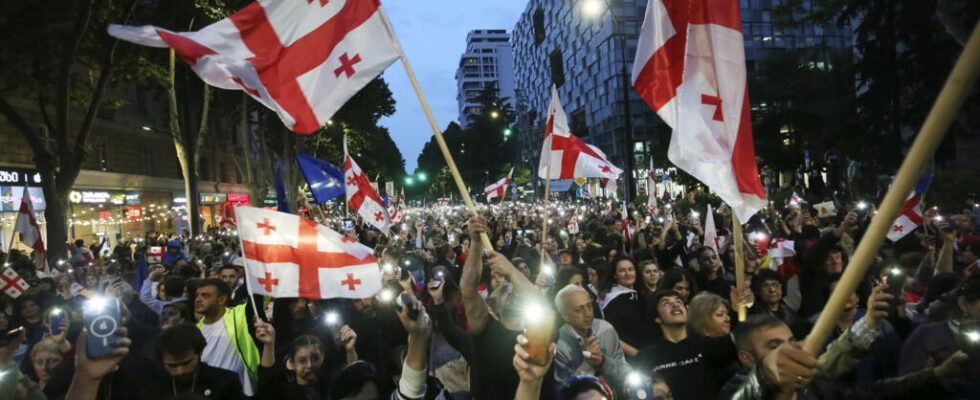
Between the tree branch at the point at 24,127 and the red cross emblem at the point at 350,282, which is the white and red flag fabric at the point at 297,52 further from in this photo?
the tree branch at the point at 24,127

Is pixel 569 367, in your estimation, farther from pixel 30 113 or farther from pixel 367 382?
pixel 30 113

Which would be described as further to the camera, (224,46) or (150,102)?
(150,102)

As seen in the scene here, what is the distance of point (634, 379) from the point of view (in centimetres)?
310

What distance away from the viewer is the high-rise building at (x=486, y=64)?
154 metres

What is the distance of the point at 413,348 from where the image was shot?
3.00 m

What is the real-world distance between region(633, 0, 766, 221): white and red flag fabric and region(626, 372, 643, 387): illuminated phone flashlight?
1198 mm

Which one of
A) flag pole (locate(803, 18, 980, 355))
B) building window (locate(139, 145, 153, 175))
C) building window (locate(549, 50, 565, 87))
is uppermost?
building window (locate(549, 50, 565, 87))

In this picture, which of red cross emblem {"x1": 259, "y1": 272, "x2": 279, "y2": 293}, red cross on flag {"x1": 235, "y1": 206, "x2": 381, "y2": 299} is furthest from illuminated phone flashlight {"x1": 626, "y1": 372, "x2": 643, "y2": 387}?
red cross emblem {"x1": 259, "y1": 272, "x2": 279, "y2": 293}

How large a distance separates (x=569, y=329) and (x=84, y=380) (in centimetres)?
255

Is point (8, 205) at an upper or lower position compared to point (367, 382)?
upper

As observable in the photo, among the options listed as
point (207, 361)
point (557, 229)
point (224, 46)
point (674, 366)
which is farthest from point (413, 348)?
point (557, 229)

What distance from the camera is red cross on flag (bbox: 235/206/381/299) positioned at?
14.5 ft

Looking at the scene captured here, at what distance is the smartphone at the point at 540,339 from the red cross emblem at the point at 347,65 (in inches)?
112

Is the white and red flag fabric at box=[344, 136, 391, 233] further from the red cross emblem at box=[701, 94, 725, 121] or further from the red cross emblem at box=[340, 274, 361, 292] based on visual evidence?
the red cross emblem at box=[701, 94, 725, 121]
